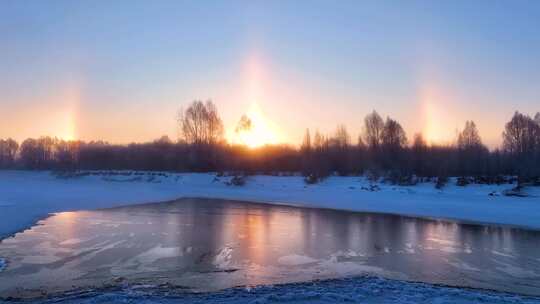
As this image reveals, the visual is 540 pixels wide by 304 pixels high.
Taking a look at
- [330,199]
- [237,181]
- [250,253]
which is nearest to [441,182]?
[330,199]

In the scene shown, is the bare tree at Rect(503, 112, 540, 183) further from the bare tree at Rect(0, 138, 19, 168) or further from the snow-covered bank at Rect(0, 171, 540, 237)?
A: the bare tree at Rect(0, 138, 19, 168)

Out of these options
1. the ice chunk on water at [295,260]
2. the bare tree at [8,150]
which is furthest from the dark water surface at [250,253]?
the bare tree at [8,150]

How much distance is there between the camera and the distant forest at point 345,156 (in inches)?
1957

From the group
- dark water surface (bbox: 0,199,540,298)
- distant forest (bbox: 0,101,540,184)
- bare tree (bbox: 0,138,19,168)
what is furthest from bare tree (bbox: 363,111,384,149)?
bare tree (bbox: 0,138,19,168)

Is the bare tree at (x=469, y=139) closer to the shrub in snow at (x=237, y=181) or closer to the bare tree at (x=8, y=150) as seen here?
the shrub in snow at (x=237, y=181)

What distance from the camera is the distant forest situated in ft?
163

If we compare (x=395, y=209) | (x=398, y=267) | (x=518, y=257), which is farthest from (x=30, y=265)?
(x=395, y=209)

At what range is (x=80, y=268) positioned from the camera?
1164 cm

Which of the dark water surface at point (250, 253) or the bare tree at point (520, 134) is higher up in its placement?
the bare tree at point (520, 134)

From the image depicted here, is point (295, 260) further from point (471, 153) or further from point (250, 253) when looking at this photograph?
point (471, 153)

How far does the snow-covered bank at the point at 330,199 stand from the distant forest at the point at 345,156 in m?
3.73

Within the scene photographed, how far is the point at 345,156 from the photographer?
61938 mm

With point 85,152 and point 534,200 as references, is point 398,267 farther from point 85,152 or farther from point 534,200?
point 85,152

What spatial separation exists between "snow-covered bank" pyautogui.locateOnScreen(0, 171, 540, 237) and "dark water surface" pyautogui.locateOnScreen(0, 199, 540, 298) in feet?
12.8
